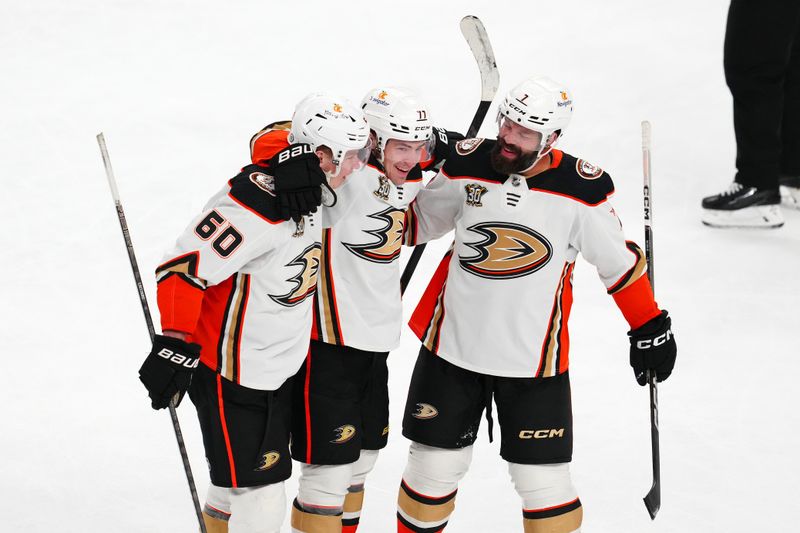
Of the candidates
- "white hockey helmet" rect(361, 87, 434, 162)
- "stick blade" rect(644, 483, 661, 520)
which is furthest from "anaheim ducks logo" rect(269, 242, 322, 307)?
"stick blade" rect(644, 483, 661, 520)

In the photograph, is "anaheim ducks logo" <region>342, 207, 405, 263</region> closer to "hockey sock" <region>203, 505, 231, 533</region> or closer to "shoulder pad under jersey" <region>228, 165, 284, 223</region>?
"shoulder pad under jersey" <region>228, 165, 284, 223</region>

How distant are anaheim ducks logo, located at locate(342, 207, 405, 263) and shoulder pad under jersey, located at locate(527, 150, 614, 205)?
403 mm

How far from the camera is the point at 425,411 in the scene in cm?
320

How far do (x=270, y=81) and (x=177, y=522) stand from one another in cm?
444

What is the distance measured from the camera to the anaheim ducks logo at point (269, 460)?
2887 mm

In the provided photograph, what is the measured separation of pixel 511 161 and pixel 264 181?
714 mm

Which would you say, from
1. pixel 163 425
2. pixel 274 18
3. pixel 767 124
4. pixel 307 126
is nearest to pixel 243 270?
pixel 307 126

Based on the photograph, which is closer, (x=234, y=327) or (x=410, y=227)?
(x=234, y=327)

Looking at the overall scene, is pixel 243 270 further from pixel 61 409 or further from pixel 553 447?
pixel 61 409

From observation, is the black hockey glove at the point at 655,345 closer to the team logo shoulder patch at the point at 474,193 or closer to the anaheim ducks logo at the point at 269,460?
the team logo shoulder patch at the point at 474,193

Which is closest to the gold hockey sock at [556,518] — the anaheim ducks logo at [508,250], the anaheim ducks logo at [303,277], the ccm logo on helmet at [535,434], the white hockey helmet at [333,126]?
the ccm logo on helmet at [535,434]

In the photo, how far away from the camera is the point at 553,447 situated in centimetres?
312

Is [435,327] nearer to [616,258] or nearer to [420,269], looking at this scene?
[616,258]

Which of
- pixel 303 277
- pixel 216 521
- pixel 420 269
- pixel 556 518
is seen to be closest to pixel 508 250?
pixel 303 277
